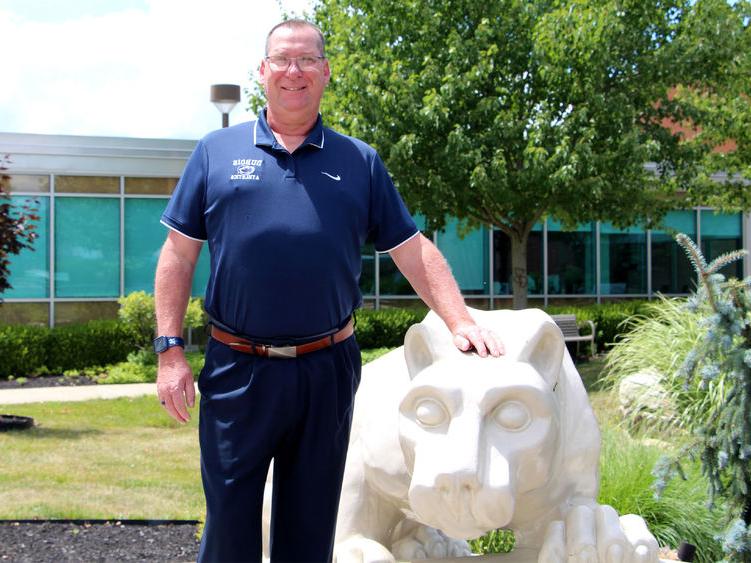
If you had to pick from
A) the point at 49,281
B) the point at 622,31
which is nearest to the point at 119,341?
the point at 49,281

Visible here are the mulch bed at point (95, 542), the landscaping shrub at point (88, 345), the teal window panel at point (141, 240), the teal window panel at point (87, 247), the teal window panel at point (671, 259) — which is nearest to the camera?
the mulch bed at point (95, 542)

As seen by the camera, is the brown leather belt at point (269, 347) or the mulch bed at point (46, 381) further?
the mulch bed at point (46, 381)

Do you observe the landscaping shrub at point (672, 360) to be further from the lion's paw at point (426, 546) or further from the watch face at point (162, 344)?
the watch face at point (162, 344)

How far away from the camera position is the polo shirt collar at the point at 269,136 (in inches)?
112

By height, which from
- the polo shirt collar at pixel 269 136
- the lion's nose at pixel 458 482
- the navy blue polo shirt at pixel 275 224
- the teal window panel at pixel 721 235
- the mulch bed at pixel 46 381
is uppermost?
the teal window panel at pixel 721 235

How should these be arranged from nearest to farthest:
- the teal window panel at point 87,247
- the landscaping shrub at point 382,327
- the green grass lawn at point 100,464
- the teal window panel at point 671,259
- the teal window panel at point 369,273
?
1. the green grass lawn at point 100,464
2. the landscaping shrub at point 382,327
3. the teal window panel at point 87,247
4. the teal window panel at point 369,273
5. the teal window panel at point 671,259

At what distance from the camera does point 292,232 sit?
2736 millimetres

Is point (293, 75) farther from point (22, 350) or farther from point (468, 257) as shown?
point (468, 257)

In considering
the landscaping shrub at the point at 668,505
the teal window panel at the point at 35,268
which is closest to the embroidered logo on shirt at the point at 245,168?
the landscaping shrub at the point at 668,505

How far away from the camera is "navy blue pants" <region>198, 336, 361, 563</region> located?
109 inches

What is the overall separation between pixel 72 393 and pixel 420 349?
10448 millimetres

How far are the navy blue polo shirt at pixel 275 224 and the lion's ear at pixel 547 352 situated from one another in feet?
2.27

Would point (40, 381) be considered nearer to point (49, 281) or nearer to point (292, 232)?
point (49, 281)

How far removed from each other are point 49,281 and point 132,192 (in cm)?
215
